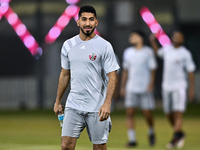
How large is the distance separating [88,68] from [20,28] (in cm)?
1355

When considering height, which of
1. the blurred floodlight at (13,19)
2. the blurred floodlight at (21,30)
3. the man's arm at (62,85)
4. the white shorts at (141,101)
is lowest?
the white shorts at (141,101)

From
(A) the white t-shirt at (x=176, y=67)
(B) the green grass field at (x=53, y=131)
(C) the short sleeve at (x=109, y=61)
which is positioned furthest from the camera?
(A) the white t-shirt at (x=176, y=67)

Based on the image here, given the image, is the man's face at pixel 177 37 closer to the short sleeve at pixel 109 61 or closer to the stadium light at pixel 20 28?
the short sleeve at pixel 109 61

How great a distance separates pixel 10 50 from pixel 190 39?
6.78 meters

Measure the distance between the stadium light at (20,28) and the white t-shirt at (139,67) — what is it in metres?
8.84

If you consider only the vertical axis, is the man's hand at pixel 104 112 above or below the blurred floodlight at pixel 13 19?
below

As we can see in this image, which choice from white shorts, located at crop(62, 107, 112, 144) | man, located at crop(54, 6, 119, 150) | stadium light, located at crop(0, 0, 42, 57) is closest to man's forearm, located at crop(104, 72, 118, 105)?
man, located at crop(54, 6, 119, 150)

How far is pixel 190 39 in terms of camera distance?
19.3 metres

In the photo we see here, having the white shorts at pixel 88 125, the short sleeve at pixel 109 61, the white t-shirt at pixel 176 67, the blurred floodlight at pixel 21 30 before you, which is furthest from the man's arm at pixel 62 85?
the blurred floodlight at pixel 21 30

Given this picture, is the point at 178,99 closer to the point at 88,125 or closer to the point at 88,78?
the point at 88,125

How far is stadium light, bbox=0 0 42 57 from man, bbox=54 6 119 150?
42.5 ft

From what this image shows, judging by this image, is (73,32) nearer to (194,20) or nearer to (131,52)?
(194,20)

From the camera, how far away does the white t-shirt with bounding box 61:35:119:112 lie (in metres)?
5.23

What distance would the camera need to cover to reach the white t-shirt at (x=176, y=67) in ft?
31.2
